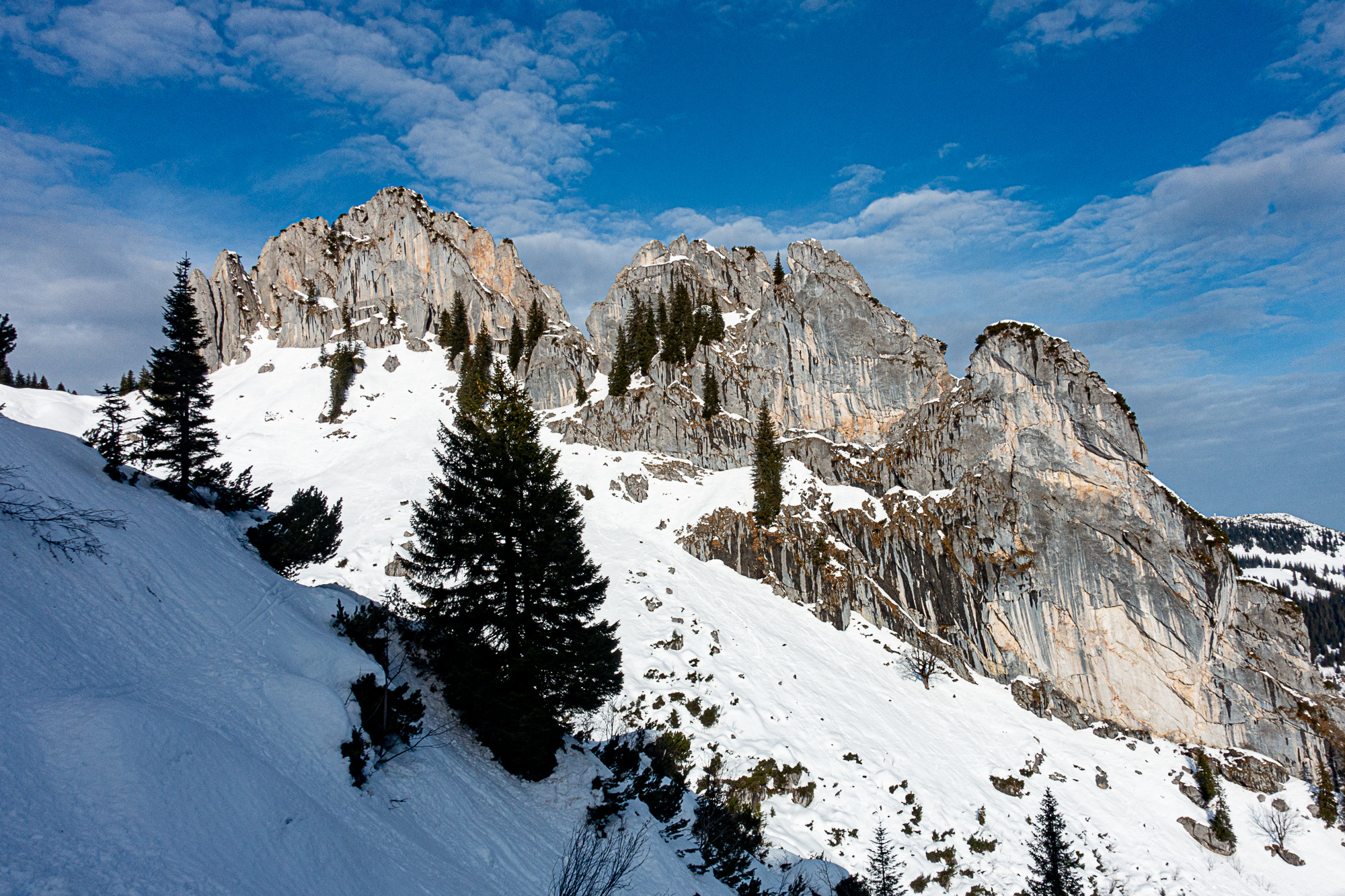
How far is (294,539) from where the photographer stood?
17203 mm

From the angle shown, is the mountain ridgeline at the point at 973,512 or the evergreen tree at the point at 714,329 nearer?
the mountain ridgeline at the point at 973,512

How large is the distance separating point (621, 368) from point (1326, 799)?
62.9 m

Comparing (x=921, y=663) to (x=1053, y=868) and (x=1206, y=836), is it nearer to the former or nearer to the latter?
(x=1206, y=836)

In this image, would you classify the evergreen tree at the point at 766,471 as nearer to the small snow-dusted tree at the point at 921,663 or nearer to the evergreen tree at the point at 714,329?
the evergreen tree at the point at 714,329

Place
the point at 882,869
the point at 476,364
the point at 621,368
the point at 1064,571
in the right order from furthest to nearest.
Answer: the point at 476,364 → the point at 621,368 → the point at 1064,571 → the point at 882,869

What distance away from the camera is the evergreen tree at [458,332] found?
7250 centimetres

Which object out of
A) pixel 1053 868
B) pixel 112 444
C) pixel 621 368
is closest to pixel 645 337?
pixel 621 368

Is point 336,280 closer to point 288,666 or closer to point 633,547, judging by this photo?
point 633,547

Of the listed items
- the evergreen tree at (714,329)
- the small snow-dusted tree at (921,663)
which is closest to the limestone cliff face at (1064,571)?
the small snow-dusted tree at (921,663)

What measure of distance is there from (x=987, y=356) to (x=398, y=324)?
72.3 meters

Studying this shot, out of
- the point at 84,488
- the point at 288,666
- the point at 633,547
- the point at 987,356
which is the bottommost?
the point at 633,547

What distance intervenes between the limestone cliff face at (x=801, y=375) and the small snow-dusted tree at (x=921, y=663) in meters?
22.7

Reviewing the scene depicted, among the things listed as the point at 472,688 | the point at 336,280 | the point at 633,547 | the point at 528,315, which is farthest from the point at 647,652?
the point at 336,280

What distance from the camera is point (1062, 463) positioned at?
4747cm
